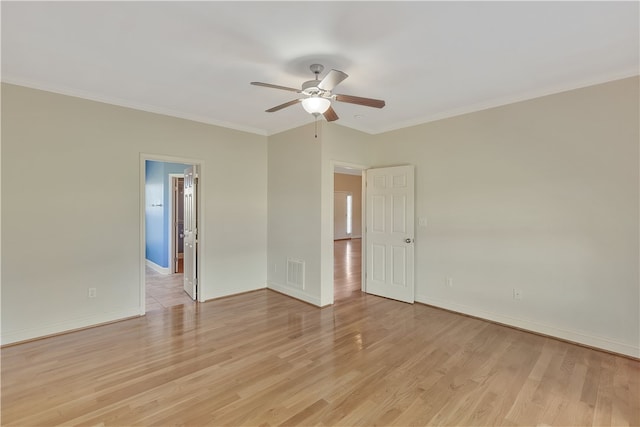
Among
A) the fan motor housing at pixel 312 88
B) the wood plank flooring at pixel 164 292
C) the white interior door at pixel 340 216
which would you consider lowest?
the wood plank flooring at pixel 164 292

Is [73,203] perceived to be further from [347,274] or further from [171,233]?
[347,274]

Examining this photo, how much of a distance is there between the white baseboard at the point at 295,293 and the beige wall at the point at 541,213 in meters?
1.53

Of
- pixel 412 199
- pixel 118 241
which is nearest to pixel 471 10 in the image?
pixel 412 199

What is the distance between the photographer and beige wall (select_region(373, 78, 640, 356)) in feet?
9.57

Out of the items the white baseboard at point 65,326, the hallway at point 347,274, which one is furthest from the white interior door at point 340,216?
the white baseboard at point 65,326

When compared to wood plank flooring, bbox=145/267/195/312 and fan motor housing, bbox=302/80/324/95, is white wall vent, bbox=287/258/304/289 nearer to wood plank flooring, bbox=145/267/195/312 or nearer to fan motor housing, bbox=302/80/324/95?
wood plank flooring, bbox=145/267/195/312

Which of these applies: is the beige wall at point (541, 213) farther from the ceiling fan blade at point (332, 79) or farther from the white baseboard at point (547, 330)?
the ceiling fan blade at point (332, 79)

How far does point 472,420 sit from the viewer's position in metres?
2.03

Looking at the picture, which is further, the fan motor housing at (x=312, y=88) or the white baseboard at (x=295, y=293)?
the white baseboard at (x=295, y=293)

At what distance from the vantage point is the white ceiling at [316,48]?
2.01 metres

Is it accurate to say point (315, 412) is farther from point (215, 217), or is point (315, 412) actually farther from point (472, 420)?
point (215, 217)

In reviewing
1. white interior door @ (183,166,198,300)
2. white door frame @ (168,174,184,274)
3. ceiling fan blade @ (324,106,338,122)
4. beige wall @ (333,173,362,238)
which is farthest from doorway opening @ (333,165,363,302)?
ceiling fan blade @ (324,106,338,122)

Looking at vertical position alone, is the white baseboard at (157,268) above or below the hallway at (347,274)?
above

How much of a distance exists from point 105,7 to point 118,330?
10.5 feet
